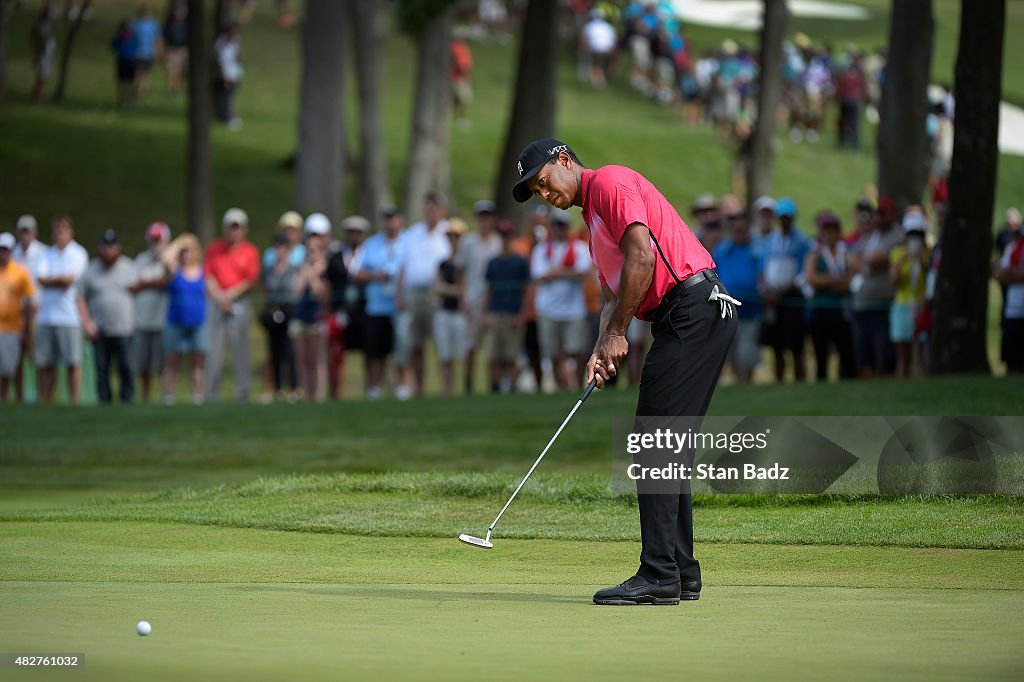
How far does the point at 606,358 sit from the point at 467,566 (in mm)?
1863

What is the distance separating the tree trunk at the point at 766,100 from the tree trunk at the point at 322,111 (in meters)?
7.09

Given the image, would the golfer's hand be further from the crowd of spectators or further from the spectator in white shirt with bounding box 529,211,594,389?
the spectator in white shirt with bounding box 529,211,594,389

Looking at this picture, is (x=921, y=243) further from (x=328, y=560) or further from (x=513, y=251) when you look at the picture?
(x=328, y=560)

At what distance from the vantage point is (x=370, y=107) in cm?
3334

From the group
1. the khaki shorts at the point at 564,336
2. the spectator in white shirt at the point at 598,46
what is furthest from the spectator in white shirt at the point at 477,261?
the spectator in white shirt at the point at 598,46

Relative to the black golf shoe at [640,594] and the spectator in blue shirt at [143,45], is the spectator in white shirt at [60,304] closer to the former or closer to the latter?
the black golf shoe at [640,594]

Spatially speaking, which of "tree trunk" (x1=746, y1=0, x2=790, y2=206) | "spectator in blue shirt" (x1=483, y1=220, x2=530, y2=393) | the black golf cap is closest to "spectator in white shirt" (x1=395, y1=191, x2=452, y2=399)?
"spectator in blue shirt" (x1=483, y1=220, x2=530, y2=393)

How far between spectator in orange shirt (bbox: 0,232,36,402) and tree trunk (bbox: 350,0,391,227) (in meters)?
11.1

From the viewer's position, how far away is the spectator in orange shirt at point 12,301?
21.8m

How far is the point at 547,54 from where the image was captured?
27750 mm

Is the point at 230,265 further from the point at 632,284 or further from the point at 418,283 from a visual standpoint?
the point at 632,284

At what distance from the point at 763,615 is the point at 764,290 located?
12.6m

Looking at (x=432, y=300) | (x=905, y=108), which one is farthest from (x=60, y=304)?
(x=905, y=108)

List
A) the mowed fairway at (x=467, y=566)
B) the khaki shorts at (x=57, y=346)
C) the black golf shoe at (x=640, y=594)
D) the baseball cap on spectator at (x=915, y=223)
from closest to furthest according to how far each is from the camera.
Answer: the mowed fairway at (x=467, y=566) < the black golf shoe at (x=640, y=594) < the baseball cap on spectator at (x=915, y=223) < the khaki shorts at (x=57, y=346)
